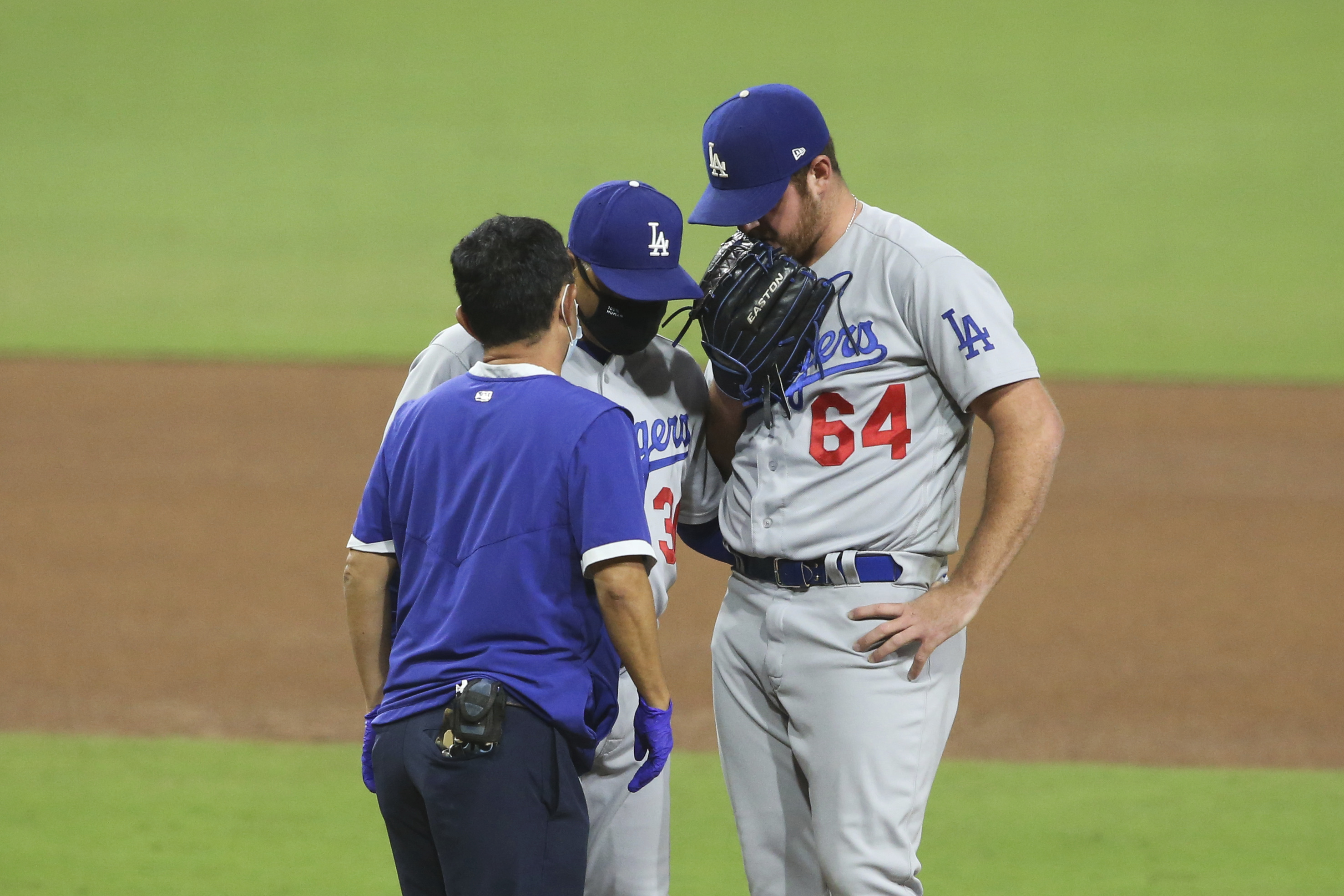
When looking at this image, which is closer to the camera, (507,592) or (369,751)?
(507,592)

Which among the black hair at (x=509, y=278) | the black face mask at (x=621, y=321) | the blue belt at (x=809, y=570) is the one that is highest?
the black hair at (x=509, y=278)

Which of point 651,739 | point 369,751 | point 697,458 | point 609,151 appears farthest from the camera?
point 609,151

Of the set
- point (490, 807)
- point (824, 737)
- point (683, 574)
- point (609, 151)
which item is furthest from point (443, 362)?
point (609, 151)

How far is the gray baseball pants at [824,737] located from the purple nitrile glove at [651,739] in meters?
0.36

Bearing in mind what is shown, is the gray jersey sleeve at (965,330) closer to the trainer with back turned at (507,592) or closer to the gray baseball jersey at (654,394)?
the gray baseball jersey at (654,394)

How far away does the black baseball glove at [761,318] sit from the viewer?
113 inches

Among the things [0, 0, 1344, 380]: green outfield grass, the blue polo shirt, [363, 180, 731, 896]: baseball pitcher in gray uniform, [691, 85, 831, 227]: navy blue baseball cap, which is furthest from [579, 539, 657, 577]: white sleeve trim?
[0, 0, 1344, 380]: green outfield grass

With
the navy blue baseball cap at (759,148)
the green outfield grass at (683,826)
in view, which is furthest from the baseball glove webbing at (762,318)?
the green outfield grass at (683,826)

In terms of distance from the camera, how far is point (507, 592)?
2469mm

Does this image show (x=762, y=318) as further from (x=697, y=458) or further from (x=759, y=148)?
(x=697, y=458)

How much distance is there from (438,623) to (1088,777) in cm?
366

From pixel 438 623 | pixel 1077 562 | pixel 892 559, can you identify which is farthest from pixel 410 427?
pixel 1077 562

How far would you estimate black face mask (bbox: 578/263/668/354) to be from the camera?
2.94m

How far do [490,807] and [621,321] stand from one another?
108cm
